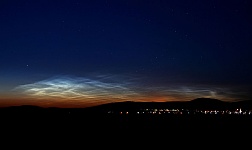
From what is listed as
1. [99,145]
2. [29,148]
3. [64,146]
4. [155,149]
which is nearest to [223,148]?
[155,149]

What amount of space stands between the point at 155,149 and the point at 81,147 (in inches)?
282

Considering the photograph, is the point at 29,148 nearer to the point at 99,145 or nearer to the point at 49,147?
the point at 49,147

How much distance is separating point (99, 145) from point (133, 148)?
13.8 feet

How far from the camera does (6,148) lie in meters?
28.1

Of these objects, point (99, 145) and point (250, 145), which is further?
point (99, 145)

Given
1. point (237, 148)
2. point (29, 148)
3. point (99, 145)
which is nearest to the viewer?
point (237, 148)

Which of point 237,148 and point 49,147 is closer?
point 237,148

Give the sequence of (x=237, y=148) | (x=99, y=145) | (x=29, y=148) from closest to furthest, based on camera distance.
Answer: (x=237, y=148)
(x=29, y=148)
(x=99, y=145)

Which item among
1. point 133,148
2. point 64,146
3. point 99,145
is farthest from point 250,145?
point 64,146

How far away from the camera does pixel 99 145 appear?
30391mm

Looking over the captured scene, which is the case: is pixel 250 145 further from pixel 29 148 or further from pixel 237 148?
pixel 29 148

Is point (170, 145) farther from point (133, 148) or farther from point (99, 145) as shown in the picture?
point (99, 145)

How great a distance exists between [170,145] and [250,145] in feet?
24.3

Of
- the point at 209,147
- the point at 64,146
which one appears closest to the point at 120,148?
the point at 64,146
